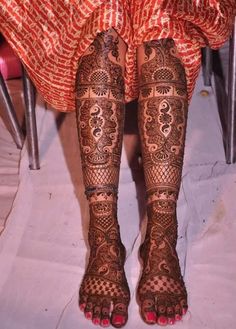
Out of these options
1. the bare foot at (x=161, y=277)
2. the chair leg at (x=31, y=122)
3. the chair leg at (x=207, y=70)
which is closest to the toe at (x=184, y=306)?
the bare foot at (x=161, y=277)

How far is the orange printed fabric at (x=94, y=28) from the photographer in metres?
0.92

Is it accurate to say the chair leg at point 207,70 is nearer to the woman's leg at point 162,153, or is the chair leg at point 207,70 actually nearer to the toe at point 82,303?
the woman's leg at point 162,153

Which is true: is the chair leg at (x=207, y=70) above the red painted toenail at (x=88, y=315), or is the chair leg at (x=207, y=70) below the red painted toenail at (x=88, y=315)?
above

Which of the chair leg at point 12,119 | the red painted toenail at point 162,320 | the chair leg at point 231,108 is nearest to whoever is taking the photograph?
the red painted toenail at point 162,320

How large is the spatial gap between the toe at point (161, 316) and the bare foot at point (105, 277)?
0.07 metres

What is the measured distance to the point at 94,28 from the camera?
929 millimetres

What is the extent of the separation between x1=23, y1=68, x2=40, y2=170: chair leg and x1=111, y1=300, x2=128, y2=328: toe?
57 centimetres

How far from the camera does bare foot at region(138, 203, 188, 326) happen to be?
92 cm

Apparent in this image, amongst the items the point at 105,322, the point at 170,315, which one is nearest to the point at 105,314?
the point at 105,322

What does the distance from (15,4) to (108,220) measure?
53 cm

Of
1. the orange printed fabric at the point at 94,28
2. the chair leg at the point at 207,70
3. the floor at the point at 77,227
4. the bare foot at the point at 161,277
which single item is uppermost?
the orange printed fabric at the point at 94,28

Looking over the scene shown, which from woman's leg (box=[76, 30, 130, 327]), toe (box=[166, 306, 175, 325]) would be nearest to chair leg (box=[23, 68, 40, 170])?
woman's leg (box=[76, 30, 130, 327])

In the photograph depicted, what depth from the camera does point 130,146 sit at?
1.40 m

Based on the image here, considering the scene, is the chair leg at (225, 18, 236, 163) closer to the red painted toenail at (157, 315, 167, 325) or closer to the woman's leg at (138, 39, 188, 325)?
the woman's leg at (138, 39, 188, 325)
